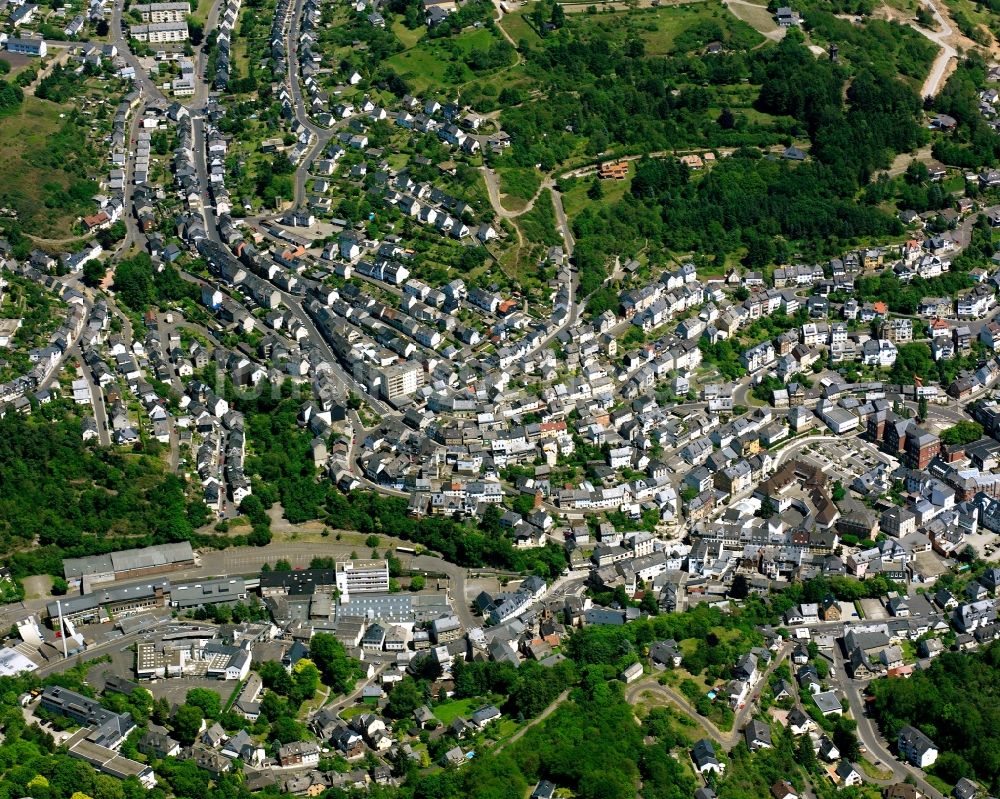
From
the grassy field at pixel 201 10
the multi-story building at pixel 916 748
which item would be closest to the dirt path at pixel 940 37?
the grassy field at pixel 201 10

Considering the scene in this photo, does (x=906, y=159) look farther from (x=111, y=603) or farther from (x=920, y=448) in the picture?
(x=111, y=603)

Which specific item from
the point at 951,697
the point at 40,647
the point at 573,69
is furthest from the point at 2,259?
the point at 951,697

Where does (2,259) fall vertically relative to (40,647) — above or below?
above

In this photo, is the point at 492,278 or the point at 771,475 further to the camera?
the point at 492,278

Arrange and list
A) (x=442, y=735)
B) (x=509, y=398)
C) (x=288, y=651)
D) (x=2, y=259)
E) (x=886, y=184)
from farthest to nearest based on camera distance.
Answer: (x=886, y=184), (x=2, y=259), (x=509, y=398), (x=288, y=651), (x=442, y=735)

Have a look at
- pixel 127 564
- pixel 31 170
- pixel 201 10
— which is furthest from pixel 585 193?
pixel 127 564

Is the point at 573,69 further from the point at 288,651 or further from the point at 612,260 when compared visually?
the point at 288,651

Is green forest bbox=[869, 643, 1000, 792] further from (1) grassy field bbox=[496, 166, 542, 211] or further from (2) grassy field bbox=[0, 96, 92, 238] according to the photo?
(2) grassy field bbox=[0, 96, 92, 238]
